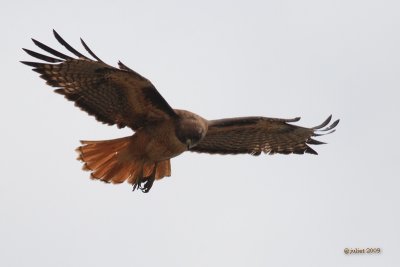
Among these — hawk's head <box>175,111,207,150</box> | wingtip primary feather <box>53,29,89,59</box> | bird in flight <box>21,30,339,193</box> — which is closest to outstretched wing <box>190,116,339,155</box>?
bird in flight <box>21,30,339,193</box>

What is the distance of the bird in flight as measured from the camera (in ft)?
38.9

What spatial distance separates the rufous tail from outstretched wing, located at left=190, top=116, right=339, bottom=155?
111 cm

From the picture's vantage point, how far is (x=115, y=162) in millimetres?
12664

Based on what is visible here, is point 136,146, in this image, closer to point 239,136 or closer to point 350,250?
point 239,136

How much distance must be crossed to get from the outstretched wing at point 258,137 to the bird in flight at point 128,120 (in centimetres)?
2

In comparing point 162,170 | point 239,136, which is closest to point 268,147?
point 239,136

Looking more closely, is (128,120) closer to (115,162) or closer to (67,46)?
(115,162)

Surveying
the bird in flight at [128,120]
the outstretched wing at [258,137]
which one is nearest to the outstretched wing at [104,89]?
the bird in flight at [128,120]

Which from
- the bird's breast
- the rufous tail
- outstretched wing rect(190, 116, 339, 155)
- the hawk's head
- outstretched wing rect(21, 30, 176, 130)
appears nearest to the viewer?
outstretched wing rect(21, 30, 176, 130)

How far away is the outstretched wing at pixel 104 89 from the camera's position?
11.8 m

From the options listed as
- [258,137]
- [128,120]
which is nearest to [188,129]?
[128,120]

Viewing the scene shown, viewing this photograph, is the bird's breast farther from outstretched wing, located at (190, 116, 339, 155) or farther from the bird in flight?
outstretched wing, located at (190, 116, 339, 155)

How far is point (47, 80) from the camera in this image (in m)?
12.0

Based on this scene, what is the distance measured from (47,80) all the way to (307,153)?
4208mm
